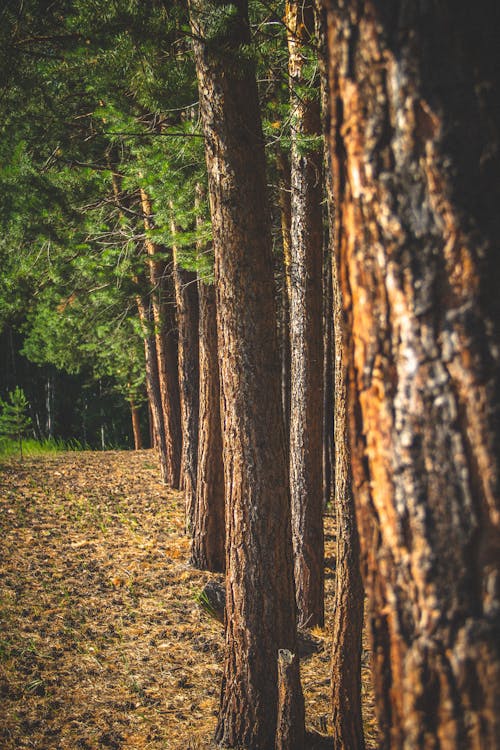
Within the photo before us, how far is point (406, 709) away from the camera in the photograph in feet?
4.48

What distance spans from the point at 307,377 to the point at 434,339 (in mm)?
5201

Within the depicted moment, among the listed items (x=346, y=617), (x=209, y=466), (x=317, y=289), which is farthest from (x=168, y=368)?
A: (x=346, y=617)

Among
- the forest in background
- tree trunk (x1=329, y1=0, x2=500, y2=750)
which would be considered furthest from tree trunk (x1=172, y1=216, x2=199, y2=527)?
tree trunk (x1=329, y1=0, x2=500, y2=750)

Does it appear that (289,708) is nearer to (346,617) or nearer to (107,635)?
(346,617)

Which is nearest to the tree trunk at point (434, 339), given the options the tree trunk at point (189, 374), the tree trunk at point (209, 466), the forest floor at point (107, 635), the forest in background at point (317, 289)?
the forest in background at point (317, 289)

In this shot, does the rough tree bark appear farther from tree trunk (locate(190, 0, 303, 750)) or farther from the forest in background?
tree trunk (locate(190, 0, 303, 750))

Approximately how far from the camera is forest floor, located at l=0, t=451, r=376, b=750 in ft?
15.0

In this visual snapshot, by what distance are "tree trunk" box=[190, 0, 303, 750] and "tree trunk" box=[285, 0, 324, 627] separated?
218 cm

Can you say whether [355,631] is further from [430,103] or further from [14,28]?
[14,28]

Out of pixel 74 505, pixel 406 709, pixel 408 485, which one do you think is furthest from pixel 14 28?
pixel 74 505

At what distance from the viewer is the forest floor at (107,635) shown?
4.57m

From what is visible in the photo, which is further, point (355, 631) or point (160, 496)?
point (160, 496)

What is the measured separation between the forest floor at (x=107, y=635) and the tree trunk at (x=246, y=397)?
81cm

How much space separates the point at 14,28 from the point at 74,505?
768 cm
